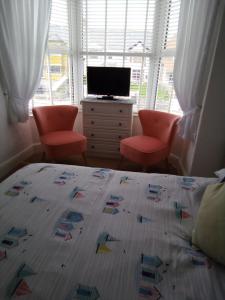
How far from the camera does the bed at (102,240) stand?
0.77m

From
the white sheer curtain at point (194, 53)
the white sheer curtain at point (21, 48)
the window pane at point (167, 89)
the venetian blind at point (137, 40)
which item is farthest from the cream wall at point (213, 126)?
the white sheer curtain at point (21, 48)

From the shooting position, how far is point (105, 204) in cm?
123

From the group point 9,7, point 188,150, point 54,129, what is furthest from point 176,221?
point 9,7

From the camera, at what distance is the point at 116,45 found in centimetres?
307

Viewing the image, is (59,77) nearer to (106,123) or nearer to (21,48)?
(21,48)

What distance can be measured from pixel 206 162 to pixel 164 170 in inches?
31.0

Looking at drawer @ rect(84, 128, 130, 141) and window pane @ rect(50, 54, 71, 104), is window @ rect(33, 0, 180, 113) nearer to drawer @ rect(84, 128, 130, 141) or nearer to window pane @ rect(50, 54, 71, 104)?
window pane @ rect(50, 54, 71, 104)

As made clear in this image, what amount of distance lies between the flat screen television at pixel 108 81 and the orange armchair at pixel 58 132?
468mm

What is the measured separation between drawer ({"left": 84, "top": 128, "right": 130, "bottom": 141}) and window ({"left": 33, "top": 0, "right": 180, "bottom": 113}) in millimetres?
601

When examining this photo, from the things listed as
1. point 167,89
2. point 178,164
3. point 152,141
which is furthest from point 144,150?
point 167,89

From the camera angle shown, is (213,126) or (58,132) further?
(58,132)

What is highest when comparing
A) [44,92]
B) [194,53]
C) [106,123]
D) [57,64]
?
[194,53]

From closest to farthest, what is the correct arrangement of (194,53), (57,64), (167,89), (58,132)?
1. (194,53)
2. (58,132)
3. (167,89)
4. (57,64)

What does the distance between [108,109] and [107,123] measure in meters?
0.21
